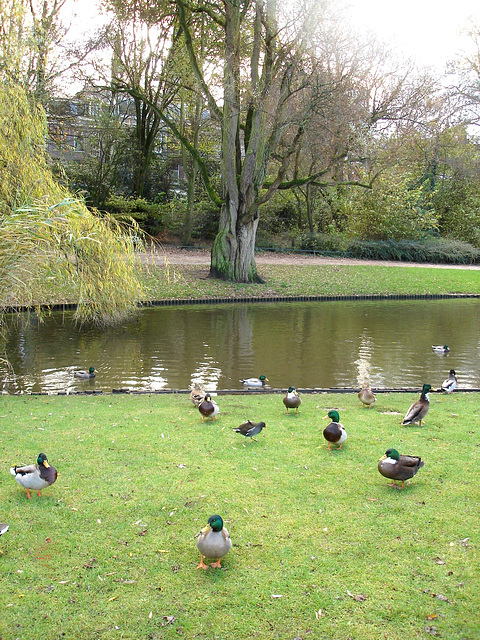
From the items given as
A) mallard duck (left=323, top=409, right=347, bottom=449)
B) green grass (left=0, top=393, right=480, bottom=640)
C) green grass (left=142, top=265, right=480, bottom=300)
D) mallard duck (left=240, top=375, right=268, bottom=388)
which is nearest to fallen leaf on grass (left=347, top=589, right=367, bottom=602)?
green grass (left=0, top=393, right=480, bottom=640)

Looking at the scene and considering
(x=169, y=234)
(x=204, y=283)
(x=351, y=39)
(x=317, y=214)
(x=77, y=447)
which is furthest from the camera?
(x=317, y=214)

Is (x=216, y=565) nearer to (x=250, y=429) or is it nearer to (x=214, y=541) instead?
(x=214, y=541)

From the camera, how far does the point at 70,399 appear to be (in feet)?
30.3

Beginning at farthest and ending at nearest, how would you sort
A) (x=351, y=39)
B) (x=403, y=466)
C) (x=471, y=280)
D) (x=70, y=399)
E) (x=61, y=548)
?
(x=471, y=280), (x=351, y=39), (x=70, y=399), (x=403, y=466), (x=61, y=548)

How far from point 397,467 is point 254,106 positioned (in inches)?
770

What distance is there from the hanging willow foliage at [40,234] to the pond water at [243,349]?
63.1 inches

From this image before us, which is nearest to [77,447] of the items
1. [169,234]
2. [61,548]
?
[61,548]

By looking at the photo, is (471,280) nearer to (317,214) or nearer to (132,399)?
(317,214)

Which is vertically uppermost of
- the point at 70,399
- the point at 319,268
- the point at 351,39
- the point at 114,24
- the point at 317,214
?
the point at 114,24

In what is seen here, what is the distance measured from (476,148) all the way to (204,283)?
28.9 m

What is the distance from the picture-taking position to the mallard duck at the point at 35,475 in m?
5.05

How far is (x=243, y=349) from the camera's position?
14.2 m

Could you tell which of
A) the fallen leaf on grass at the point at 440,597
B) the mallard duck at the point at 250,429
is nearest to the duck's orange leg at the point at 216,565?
the fallen leaf on grass at the point at 440,597

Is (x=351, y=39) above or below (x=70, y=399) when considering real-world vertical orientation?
above
